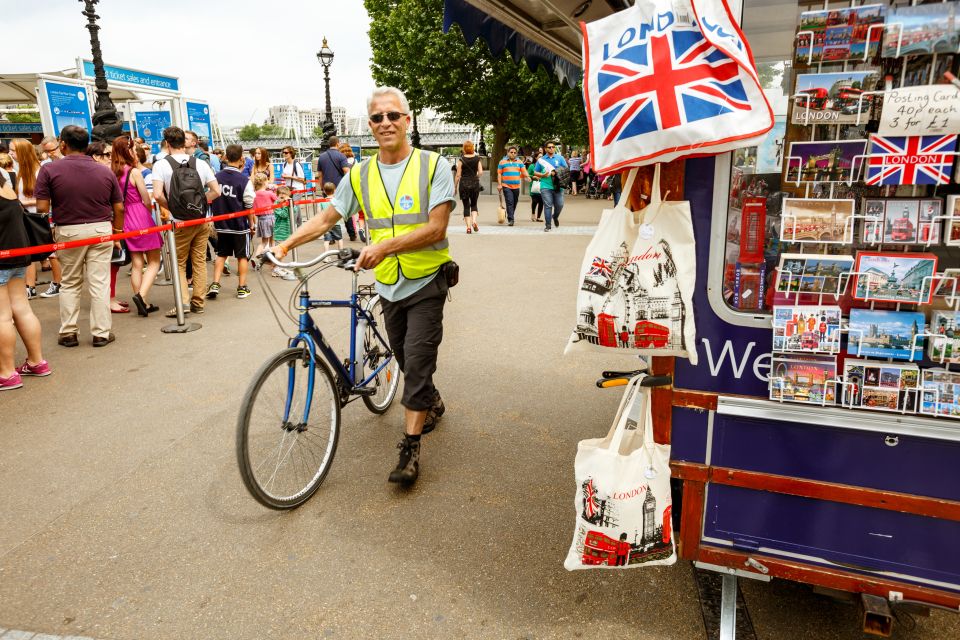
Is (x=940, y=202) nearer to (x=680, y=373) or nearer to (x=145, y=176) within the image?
(x=680, y=373)

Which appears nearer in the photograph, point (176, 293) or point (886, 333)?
point (886, 333)

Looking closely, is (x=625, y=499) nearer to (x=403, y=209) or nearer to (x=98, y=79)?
(x=403, y=209)

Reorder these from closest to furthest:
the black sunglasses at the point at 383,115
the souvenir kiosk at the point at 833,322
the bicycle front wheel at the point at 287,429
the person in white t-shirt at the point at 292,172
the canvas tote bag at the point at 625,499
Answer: the souvenir kiosk at the point at 833,322 < the canvas tote bag at the point at 625,499 < the bicycle front wheel at the point at 287,429 < the black sunglasses at the point at 383,115 < the person in white t-shirt at the point at 292,172

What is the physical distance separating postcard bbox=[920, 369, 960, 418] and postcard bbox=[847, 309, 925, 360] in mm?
73

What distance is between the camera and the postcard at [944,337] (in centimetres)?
190

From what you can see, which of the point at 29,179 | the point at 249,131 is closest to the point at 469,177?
the point at 29,179

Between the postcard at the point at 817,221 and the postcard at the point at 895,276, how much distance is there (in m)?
0.09

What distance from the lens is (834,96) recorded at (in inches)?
74.2

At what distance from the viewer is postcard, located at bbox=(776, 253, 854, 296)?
1981 mm

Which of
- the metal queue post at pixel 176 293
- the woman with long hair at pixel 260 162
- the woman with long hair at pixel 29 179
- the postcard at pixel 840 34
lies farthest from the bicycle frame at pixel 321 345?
the woman with long hair at pixel 260 162

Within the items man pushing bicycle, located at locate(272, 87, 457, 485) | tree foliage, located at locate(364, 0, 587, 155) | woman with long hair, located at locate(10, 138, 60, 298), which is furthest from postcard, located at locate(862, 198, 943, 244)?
tree foliage, located at locate(364, 0, 587, 155)

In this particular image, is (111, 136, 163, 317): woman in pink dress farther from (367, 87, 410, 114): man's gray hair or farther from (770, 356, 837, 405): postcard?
(770, 356, 837, 405): postcard

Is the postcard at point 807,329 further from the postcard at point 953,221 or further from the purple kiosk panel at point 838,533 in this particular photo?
the purple kiosk panel at point 838,533

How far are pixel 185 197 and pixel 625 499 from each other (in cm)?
645
